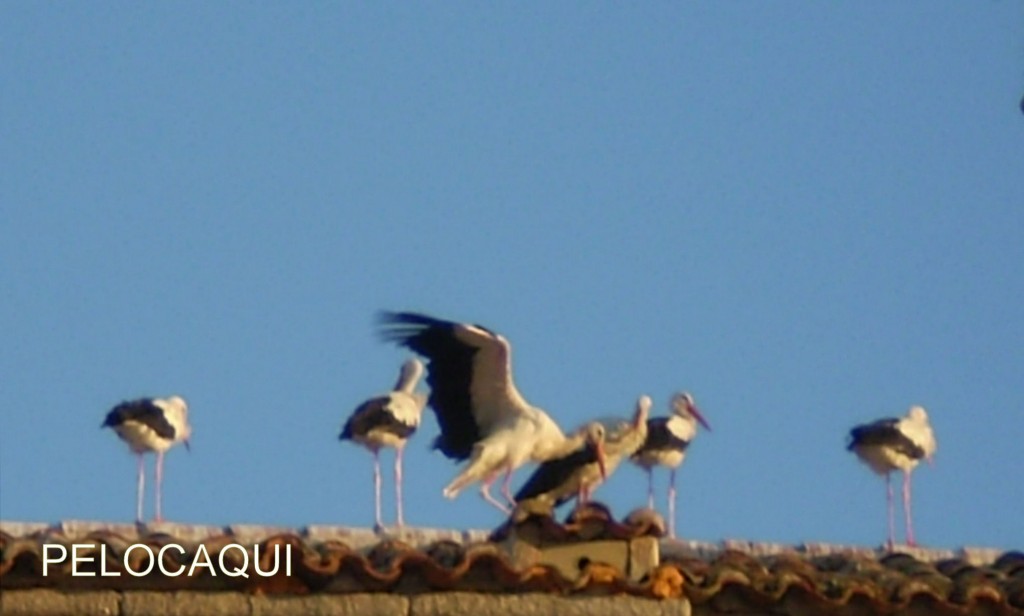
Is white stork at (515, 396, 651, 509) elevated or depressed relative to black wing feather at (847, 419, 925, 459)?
depressed

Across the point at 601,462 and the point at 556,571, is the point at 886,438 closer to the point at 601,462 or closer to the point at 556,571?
the point at 601,462

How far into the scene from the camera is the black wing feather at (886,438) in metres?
24.0

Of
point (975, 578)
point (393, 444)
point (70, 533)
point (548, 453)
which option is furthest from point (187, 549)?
point (393, 444)

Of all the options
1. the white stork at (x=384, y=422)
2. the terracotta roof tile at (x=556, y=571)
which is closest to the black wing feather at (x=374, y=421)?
the white stork at (x=384, y=422)

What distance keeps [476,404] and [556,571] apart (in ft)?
14.8

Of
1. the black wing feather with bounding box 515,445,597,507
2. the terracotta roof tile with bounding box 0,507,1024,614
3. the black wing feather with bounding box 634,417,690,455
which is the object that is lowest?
the terracotta roof tile with bounding box 0,507,1024,614

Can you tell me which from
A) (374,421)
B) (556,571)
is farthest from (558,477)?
(374,421)

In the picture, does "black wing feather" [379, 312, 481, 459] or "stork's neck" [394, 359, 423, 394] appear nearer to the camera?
"black wing feather" [379, 312, 481, 459]

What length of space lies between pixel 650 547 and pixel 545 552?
400mm

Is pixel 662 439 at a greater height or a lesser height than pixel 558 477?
greater

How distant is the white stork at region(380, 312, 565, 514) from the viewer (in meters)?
18.5

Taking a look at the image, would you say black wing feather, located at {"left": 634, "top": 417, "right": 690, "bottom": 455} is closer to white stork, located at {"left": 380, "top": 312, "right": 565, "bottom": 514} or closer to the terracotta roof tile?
white stork, located at {"left": 380, "top": 312, "right": 565, "bottom": 514}

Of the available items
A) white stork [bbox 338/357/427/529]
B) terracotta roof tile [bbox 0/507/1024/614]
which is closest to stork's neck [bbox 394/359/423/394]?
white stork [bbox 338/357/427/529]

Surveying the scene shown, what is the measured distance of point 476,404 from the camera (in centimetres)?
1892
